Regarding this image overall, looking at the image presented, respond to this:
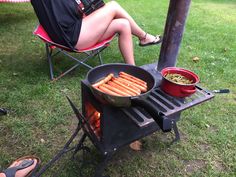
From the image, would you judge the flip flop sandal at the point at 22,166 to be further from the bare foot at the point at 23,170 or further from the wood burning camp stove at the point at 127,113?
the wood burning camp stove at the point at 127,113

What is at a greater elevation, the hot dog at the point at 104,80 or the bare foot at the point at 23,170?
the hot dog at the point at 104,80

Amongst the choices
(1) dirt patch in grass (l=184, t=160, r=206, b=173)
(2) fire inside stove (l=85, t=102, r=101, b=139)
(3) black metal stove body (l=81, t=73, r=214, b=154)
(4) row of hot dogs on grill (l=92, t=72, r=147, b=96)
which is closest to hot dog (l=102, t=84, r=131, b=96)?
(4) row of hot dogs on grill (l=92, t=72, r=147, b=96)

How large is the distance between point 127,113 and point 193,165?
38.4 inches

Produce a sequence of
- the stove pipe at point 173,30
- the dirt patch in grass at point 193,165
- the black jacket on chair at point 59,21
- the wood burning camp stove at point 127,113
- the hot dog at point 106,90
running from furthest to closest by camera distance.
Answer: the black jacket on chair at point 59,21 → the dirt patch in grass at point 193,165 → the stove pipe at point 173,30 → the wood burning camp stove at point 127,113 → the hot dog at point 106,90

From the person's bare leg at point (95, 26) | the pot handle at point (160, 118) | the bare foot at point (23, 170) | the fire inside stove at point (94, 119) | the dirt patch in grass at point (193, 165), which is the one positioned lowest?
the dirt patch in grass at point (193, 165)

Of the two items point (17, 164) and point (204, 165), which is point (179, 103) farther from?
point (17, 164)

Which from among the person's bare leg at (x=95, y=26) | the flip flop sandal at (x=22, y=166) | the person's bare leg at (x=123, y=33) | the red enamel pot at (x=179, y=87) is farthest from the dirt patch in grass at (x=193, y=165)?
the person's bare leg at (x=95, y=26)

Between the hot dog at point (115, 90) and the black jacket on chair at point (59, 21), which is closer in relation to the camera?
the hot dog at point (115, 90)

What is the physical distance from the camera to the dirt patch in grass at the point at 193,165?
2.37 m

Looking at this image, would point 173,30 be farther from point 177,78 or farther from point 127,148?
point 127,148

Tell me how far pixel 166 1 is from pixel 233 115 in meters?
5.45

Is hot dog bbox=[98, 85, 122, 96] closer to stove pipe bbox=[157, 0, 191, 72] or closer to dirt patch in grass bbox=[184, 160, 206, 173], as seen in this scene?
stove pipe bbox=[157, 0, 191, 72]

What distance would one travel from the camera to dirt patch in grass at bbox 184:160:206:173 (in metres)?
2.37

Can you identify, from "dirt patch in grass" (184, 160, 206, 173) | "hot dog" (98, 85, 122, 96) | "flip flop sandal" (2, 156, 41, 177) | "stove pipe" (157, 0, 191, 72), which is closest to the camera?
"hot dog" (98, 85, 122, 96)
